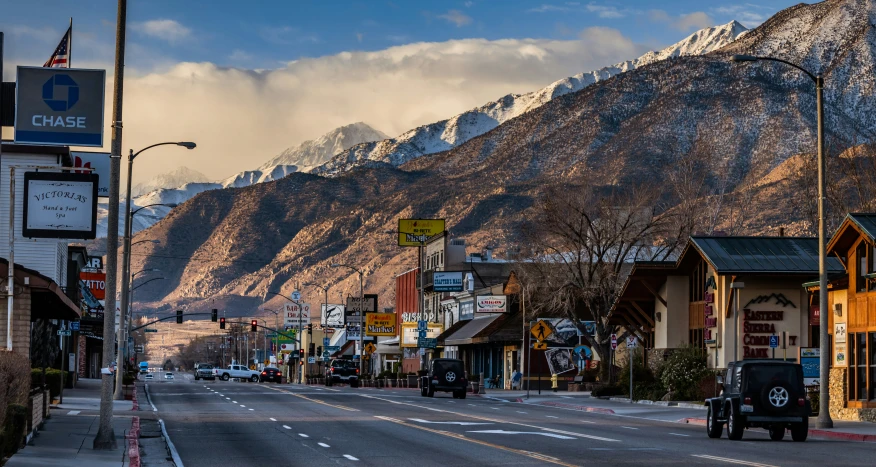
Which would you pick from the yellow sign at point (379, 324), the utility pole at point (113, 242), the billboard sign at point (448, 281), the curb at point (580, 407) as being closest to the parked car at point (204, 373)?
the yellow sign at point (379, 324)

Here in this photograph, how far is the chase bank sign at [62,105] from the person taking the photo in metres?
26.5

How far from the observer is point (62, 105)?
26.8 meters

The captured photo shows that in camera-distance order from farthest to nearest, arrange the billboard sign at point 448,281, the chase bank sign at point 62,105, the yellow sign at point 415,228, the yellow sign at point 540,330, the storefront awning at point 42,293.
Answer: the yellow sign at point 415,228 < the billboard sign at point 448,281 < the yellow sign at point 540,330 < the storefront awning at point 42,293 < the chase bank sign at point 62,105

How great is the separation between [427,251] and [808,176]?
154ft

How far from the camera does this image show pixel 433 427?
110 feet

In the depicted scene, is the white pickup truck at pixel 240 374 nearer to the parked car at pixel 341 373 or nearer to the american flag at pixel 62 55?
the parked car at pixel 341 373

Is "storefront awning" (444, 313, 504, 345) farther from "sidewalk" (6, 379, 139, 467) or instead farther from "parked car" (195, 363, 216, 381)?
"sidewalk" (6, 379, 139, 467)

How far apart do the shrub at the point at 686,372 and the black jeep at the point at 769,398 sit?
21.2m

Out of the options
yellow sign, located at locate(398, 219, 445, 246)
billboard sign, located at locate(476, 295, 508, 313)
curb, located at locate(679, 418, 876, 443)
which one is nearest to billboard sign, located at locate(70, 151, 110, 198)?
billboard sign, located at locate(476, 295, 508, 313)

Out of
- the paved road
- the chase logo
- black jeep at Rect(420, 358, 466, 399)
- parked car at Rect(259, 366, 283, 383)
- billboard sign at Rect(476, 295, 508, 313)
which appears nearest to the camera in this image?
the paved road

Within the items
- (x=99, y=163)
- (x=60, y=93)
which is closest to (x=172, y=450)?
(x=60, y=93)

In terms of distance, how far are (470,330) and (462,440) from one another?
5752cm

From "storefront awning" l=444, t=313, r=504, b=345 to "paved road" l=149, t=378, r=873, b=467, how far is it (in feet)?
120

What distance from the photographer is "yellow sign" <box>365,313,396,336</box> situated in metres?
117
